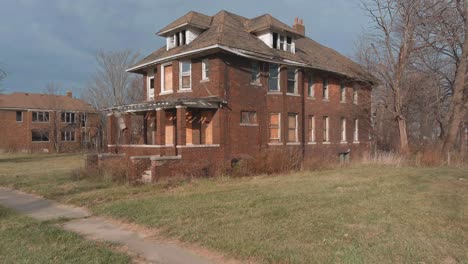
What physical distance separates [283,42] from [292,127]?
17.2ft

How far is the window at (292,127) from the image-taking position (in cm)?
2248

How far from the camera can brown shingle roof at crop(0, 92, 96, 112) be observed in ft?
153

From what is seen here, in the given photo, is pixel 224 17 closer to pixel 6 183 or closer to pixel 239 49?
pixel 239 49

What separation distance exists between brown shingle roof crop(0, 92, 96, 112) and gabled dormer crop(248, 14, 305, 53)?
34.9m

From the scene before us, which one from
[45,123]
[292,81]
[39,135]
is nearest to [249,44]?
[292,81]

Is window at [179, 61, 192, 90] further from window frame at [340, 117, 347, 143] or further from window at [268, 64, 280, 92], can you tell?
window frame at [340, 117, 347, 143]

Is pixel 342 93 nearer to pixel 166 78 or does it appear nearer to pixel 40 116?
pixel 166 78

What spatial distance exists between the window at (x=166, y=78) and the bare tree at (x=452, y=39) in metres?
16.1

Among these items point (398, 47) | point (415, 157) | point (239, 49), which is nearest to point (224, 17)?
point (239, 49)

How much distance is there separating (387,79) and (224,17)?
459 inches

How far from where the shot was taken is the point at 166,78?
21.8 m

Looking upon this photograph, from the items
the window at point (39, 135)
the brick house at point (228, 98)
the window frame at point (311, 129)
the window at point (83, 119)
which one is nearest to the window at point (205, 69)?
the brick house at point (228, 98)

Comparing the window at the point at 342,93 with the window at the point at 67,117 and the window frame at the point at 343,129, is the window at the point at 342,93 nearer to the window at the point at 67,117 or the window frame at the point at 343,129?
the window frame at the point at 343,129

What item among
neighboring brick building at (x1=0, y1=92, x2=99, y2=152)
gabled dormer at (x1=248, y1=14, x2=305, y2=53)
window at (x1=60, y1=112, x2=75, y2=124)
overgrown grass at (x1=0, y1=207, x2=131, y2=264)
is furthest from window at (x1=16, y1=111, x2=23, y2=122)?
overgrown grass at (x1=0, y1=207, x2=131, y2=264)
